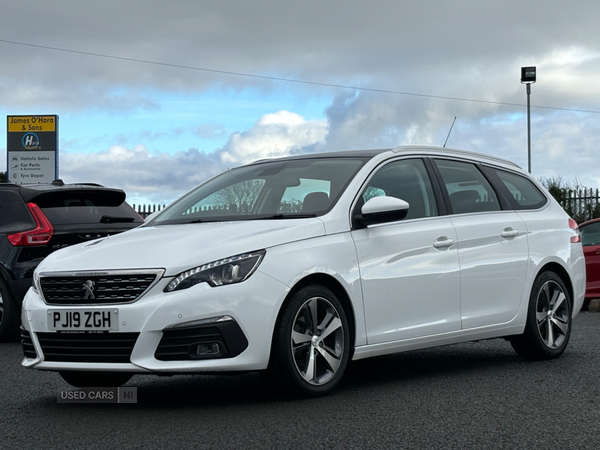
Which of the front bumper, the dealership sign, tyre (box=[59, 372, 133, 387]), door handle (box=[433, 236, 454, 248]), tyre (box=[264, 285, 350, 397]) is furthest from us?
the dealership sign

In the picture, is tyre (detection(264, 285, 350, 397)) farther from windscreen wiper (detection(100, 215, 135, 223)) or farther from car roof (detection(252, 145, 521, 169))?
windscreen wiper (detection(100, 215, 135, 223))

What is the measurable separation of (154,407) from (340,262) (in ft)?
4.87

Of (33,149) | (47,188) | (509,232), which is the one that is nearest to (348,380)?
(509,232)

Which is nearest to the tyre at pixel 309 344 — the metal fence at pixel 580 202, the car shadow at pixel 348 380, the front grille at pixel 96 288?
the car shadow at pixel 348 380

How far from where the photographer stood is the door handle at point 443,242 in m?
6.71

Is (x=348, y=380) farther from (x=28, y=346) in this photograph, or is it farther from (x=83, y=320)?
(x=28, y=346)

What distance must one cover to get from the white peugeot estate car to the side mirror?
0.4 inches

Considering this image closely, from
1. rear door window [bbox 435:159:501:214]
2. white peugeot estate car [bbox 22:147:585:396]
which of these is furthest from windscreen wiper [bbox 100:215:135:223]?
rear door window [bbox 435:159:501:214]

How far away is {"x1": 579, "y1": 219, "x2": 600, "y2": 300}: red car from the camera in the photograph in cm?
1423

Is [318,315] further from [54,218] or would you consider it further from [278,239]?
[54,218]

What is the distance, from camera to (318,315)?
19.1ft

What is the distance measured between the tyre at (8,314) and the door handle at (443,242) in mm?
4911

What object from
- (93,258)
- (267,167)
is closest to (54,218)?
(267,167)

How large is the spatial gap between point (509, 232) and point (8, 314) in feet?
17.2
